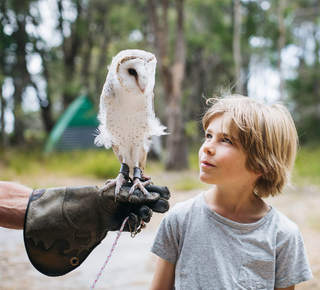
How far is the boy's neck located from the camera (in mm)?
1313

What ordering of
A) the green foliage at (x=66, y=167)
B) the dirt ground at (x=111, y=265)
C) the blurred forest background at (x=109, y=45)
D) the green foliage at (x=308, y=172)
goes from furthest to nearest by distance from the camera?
the blurred forest background at (x=109, y=45)
the green foliage at (x=308, y=172)
the green foliage at (x=66, y=167)
the dirt ground at (x=111, y=265)

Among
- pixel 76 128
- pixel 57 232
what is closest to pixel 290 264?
pixel 57 232

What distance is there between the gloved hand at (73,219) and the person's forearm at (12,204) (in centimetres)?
4

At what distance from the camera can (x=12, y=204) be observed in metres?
1.40

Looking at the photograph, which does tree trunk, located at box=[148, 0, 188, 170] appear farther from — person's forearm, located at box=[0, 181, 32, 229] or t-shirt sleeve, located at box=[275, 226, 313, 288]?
t-shirt sleeve, located at box=[275, 226, 313, 288]

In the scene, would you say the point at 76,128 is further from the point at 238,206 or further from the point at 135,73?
the point at 238,206

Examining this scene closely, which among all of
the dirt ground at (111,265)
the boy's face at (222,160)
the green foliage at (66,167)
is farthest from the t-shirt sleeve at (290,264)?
→ the green foliage at (66,167)

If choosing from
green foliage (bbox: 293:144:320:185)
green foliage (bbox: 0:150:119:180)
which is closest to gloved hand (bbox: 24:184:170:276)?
green foliage (bbox: 0:150:119:180)

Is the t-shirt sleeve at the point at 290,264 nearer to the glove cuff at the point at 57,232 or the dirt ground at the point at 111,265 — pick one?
the glove cuff at the point at 57,232

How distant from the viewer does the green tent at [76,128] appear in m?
10.9

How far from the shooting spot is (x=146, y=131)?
177 cm

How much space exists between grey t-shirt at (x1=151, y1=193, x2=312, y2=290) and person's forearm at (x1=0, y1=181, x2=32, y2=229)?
586 mm

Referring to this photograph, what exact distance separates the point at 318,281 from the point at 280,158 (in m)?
2.22

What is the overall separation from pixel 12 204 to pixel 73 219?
0.26m
